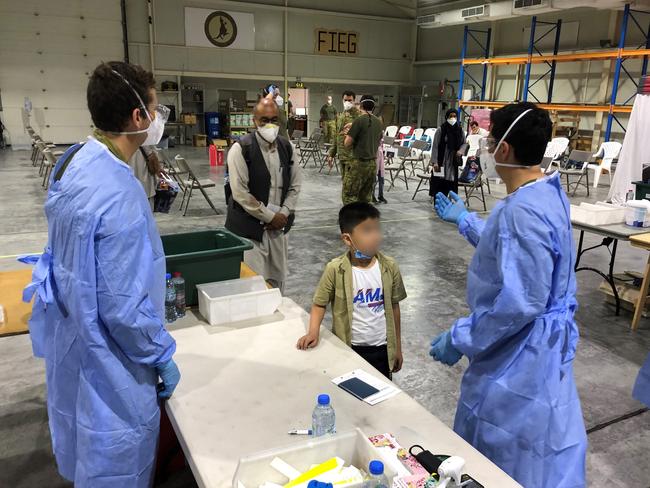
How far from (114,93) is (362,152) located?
5682mm

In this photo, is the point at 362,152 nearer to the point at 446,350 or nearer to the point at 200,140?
the point at 446,350

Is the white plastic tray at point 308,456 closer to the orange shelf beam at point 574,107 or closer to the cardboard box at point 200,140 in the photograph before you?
the orange shelf beam at point 574,107

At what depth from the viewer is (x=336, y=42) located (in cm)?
1878

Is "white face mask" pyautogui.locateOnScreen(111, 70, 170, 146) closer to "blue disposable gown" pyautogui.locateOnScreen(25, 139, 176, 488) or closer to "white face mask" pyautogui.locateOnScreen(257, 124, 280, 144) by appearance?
"blue disposable gown" pyautogui.locateOnScreen(25, 139, 176, 488)

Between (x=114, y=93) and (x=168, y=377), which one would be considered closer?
(x=114, y=93)

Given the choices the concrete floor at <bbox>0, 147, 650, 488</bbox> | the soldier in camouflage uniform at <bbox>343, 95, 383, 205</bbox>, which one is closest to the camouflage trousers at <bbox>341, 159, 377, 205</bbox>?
the soldier in camouflage uniform at <bbox>343, 95, 383, 205</bbox>

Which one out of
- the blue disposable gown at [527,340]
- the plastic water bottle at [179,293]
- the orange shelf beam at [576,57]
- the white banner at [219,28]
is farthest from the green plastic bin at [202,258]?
the white banner at [219,28]

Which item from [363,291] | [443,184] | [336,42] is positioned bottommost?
[443,184]

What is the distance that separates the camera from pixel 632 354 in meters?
3.70

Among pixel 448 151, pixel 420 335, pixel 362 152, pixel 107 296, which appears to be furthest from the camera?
pixel 448 151

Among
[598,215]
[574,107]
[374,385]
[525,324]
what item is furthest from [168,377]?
[574,107]

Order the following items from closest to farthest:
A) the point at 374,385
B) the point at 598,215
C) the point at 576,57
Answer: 1. the point at 374,385
2. the point at 598,215
3. the point at 576,57

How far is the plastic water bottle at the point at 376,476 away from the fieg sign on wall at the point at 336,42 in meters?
18.8

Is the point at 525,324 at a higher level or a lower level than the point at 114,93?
lower
